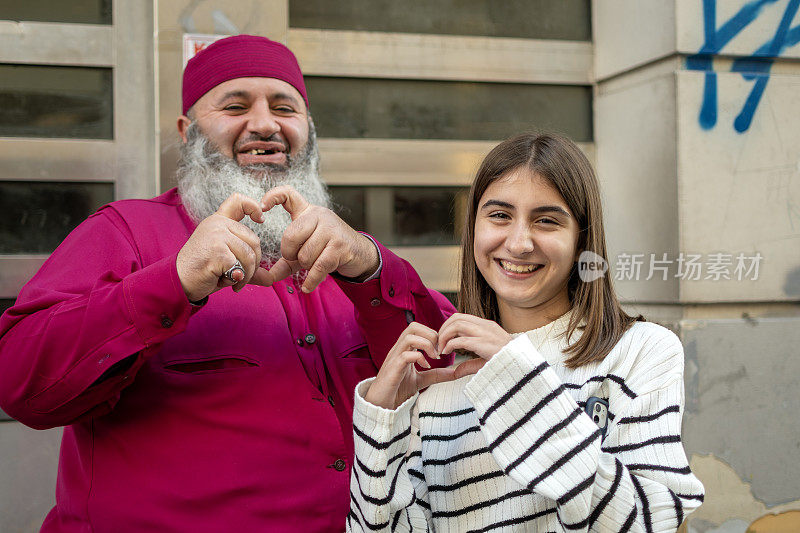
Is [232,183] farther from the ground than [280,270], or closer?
farther from the ground

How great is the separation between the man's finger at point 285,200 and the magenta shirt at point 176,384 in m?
0.27

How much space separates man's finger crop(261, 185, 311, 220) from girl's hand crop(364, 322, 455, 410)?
43cm

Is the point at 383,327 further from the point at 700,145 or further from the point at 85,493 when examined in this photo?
the point at 700,145

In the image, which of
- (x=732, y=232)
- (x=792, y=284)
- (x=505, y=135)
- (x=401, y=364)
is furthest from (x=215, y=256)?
(x=792, y=284)

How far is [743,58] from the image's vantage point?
3600mm

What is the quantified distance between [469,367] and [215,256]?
64cm

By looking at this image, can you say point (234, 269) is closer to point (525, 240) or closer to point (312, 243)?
point (312, 243)

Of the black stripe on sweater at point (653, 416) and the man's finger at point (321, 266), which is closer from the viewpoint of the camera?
the black stripe on sweater at point (653, 416)

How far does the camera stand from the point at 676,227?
11.6ft

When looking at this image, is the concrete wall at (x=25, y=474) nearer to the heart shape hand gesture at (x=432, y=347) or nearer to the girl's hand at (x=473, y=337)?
the heart shape hand gesture at (x=432, y=347)

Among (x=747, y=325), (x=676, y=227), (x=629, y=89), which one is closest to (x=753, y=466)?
(x=747, y=325)

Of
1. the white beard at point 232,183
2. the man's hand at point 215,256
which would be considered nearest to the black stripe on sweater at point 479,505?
the man's hand at point 215,256

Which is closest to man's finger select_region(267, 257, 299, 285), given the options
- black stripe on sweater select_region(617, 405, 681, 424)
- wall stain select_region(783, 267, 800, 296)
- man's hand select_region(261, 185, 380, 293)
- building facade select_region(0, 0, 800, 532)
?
man's hand select_region(261, 185, 380, 293)

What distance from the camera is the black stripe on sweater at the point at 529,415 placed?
1633 millimetres
